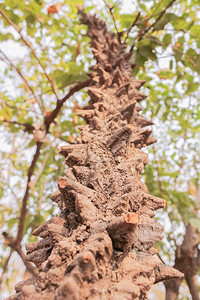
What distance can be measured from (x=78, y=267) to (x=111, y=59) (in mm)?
2199

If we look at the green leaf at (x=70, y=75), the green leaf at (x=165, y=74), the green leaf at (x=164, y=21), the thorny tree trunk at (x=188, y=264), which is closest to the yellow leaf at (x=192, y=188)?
the thorny tree trunk at (x=188, y=264)

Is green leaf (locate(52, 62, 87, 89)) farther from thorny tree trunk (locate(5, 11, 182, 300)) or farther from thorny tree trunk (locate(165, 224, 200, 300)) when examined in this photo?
thorny tree trunk (locate(165, 224, 200, 300))

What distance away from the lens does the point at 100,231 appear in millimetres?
792

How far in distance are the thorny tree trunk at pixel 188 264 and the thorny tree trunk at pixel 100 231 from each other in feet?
10.4

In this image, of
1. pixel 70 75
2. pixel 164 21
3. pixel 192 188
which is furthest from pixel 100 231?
pixel 192 188

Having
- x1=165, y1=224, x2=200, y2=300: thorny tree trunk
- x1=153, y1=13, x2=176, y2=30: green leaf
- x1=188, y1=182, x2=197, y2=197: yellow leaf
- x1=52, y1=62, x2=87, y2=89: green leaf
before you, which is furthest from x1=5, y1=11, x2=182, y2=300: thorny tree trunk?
x1=188, y1=182, x2=197, y2=197: yellow leaf

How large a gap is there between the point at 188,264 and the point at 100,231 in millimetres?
3825

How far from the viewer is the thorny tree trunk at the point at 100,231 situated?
67cm

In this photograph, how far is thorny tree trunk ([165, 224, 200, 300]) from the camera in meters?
3.76

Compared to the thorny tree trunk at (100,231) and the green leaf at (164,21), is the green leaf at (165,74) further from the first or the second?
the thorny tree trunk at (100,231)

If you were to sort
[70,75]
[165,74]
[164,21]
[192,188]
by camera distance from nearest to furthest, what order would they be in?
[164,21]
[70,75]
[165,74]
[192,188]

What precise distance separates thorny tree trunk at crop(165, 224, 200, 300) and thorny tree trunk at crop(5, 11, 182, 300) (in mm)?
3161

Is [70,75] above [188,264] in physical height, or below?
above

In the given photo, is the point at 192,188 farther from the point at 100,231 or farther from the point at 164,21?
the point at 100,231
